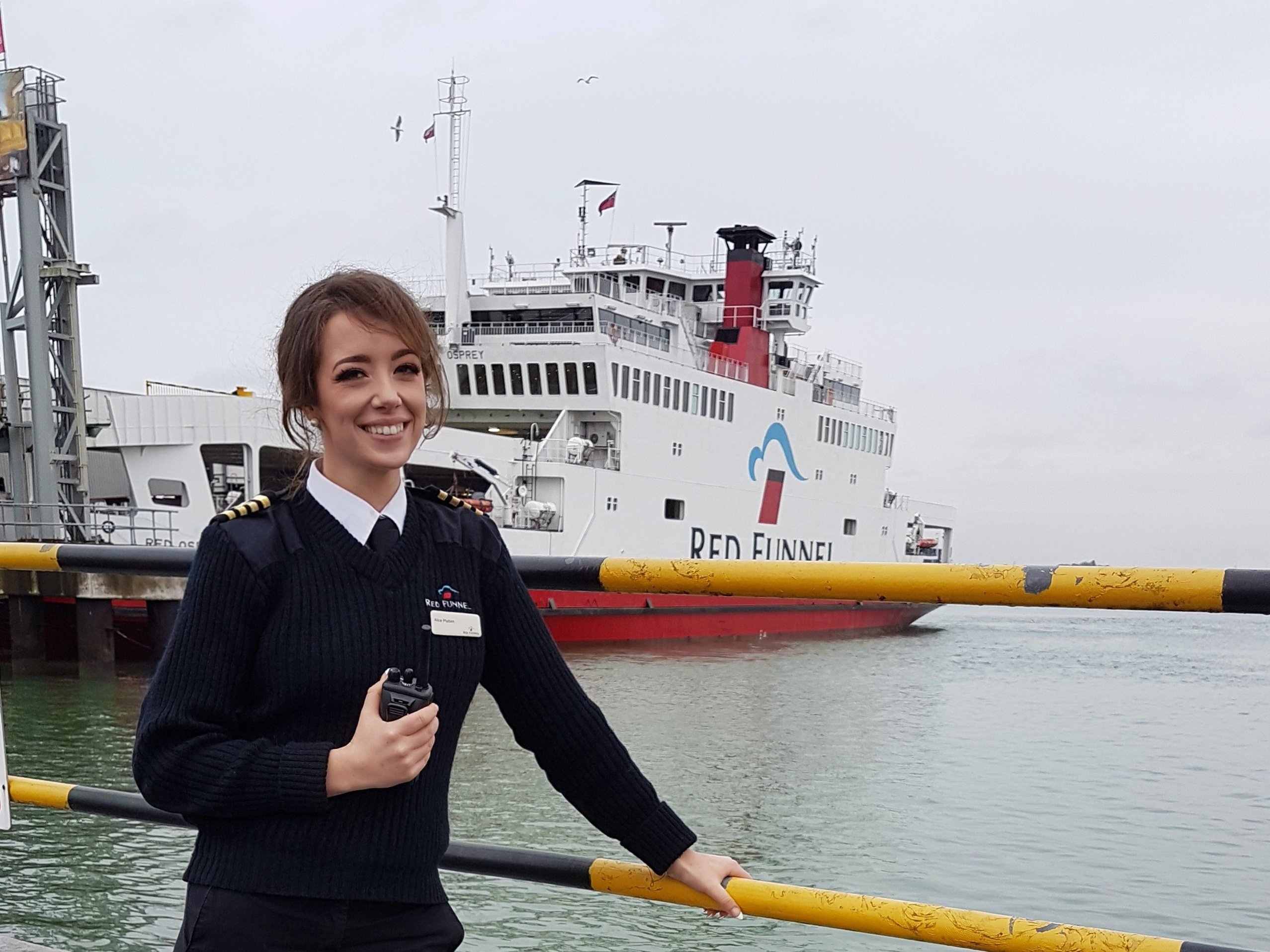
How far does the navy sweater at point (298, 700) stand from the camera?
1.19m

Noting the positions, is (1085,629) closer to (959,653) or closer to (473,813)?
(959,653)

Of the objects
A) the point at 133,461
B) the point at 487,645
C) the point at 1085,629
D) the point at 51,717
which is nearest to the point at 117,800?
the point at 487,645

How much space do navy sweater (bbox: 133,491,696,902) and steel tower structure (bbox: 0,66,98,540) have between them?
15774 mm

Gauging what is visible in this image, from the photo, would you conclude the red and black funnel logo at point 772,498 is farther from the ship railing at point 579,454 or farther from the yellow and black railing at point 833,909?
the yellow and black railing at point 833,909

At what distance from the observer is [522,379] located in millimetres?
21812

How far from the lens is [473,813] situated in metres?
7.36

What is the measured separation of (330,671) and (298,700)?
1.7 inches

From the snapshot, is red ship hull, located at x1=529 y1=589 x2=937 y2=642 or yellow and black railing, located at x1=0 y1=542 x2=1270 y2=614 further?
red ship hull, located at x1=529 y1=589 x2=937 y2=642

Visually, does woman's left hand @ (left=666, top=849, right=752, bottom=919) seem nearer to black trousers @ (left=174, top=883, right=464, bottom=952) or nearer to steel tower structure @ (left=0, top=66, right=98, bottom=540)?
black trousers @ (left=174, top=883, right=464, bottom=952)

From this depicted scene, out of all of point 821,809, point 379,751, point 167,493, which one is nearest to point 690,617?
point 167,493

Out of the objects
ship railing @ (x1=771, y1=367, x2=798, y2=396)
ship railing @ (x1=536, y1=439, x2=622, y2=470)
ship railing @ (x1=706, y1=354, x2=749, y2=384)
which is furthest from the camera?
ship railing @ (x1=771, y1=367, x2=798, y2=396)

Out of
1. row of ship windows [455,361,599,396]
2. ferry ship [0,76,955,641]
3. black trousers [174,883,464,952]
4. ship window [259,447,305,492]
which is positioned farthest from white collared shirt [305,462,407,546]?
row of ship windows [455,361,599,396]

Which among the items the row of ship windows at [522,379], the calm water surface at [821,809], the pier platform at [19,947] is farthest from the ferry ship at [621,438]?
the pier platform at [19,947]

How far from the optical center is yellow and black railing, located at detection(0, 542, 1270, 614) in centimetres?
129
